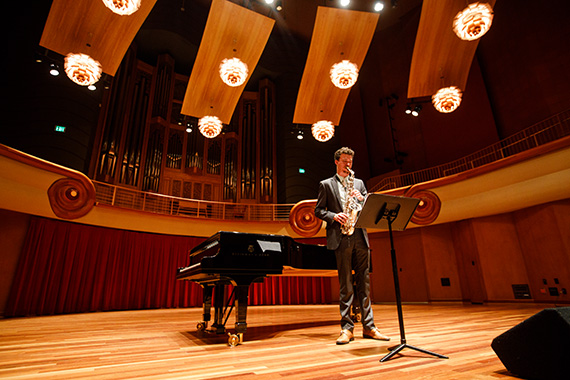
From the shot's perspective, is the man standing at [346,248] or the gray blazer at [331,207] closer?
the man standing at [346,248]

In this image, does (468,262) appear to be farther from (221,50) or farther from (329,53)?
(221,50)

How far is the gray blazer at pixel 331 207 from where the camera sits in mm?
2439

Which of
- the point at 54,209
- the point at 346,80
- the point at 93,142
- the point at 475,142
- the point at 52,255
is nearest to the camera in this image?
the point at 54,209

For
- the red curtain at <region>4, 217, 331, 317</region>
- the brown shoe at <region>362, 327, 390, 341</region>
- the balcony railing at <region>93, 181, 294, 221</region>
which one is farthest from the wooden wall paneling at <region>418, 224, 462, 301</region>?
the brown shoe at <region>362, 327, 390, 341</region>

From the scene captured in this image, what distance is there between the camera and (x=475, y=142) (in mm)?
9227

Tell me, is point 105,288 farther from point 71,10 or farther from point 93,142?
point 71,10

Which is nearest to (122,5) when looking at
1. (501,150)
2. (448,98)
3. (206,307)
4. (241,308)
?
(206,307)

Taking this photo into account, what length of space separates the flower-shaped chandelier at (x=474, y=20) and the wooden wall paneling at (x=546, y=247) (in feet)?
14.7

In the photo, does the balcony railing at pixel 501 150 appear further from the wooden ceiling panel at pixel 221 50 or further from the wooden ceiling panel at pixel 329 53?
the wooden ceiling panel at pixel 221 50

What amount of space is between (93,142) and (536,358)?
994cm

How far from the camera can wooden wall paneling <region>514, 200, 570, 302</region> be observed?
698cm

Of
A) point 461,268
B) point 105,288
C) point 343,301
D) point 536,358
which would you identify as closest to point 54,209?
point 105,288

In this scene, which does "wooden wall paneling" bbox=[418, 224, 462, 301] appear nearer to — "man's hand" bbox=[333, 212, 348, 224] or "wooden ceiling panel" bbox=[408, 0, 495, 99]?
"wooden ceiling panel" bbox=[408, 0, 495, 99]

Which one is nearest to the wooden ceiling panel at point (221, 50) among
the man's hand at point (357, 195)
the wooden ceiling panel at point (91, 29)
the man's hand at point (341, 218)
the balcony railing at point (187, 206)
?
the wooden ceiling panel at point (91, 29)
